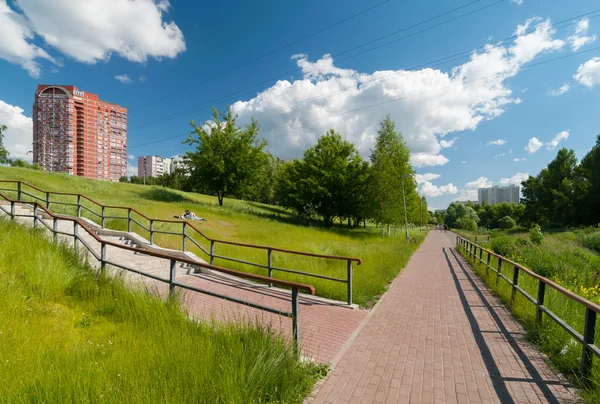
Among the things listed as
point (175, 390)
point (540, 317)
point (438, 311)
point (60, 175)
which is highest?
point (60, 175)

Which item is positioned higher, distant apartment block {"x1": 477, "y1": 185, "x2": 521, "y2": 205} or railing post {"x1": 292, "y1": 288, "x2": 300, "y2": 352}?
distant apartment block {"x1": 477, "y1": 185, "x2": 521, "y2": 205}

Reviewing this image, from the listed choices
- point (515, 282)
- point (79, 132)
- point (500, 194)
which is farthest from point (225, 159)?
point (500, 194)

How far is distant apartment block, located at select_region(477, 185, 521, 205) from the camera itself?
172 meters

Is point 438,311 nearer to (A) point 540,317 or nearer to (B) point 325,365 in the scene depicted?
(A) point 540,317

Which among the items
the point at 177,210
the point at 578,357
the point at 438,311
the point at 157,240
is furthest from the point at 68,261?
the point at 177,210

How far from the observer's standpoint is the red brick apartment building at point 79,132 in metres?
57.3

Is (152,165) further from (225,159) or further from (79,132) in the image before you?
(225,159)

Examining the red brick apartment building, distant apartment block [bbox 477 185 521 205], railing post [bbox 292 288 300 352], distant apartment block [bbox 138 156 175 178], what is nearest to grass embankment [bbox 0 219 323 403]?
railing post [bbox 292 288 300 352]

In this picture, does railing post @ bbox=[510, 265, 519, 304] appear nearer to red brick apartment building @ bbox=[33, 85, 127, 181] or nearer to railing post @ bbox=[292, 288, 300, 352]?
railing post @ bbox=[292, 288, 300, 352]

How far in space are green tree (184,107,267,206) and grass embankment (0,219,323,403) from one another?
2484 centimetres

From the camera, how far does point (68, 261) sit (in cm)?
562

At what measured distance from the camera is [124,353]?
9.52ft

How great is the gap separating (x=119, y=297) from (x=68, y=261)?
6.78 feet

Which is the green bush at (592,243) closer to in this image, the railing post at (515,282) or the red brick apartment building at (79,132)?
the railing post at (515,282)
